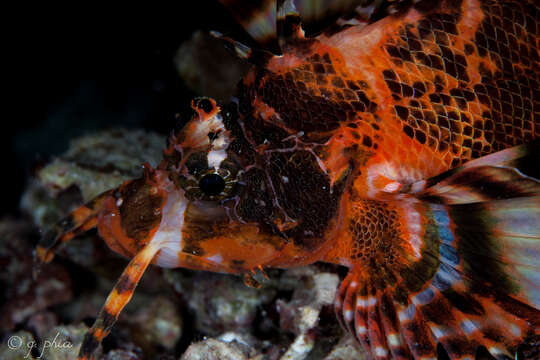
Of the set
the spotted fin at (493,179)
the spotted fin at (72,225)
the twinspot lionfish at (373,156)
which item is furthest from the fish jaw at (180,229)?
the spotted fin at (493,179)

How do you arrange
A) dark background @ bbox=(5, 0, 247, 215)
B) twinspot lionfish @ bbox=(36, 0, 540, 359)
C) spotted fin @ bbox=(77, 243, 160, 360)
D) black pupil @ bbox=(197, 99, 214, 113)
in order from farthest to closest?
1. dark background @ bbox=(5, 0, 247, 215)
2. black pupil @ bbox=(197, 99, 214, 113)
3. twinspot lionfish @ bbox=(36, 0, 540, 359)
4. spotted fin @ bbox=(77, 243, 160, 360)

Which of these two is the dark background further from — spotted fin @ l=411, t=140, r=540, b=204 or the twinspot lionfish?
spotted fin @ l=411, t=140, r=540, b=204

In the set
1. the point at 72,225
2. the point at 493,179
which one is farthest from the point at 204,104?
the point at 493,179

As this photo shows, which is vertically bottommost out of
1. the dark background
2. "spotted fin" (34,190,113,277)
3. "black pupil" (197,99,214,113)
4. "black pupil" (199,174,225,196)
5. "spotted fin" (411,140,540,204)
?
"spotted fin" (411,140,540,204)

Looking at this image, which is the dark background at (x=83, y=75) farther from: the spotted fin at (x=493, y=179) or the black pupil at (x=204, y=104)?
the spotted fin at (x=493, y=179)

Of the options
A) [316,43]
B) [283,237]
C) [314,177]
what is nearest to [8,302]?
[283,237]

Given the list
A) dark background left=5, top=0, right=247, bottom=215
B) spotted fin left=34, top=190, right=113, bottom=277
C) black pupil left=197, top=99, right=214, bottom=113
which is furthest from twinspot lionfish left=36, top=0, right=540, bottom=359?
dark background left=5, top=0, right=247, bottom=215

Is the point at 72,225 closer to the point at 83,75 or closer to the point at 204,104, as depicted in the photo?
the point at 204,104
